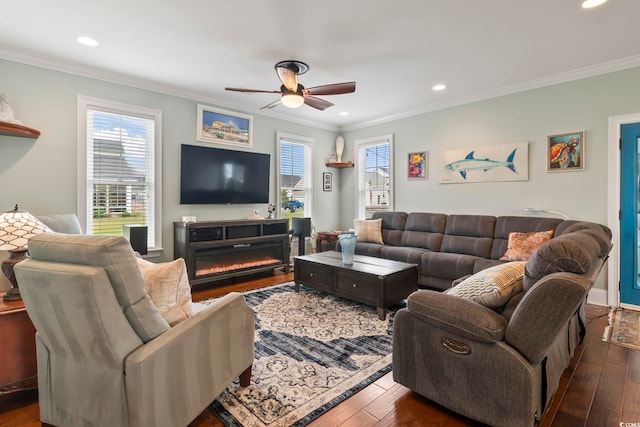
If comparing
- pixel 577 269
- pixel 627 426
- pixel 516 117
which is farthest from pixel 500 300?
pixel 516 117

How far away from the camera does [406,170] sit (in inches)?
209

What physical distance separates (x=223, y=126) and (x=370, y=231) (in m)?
2.84

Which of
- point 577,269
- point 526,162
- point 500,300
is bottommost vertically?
point 500,300

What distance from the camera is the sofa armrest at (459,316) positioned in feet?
4.83

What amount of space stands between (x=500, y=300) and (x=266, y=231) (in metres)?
3.68

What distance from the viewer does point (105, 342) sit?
1.18 meters

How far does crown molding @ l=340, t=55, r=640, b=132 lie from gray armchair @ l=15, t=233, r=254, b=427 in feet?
15.1

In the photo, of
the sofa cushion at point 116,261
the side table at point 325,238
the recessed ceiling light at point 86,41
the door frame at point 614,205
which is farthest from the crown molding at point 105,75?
the door frame at point 614,205

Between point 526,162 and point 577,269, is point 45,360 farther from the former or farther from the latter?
point 526,162

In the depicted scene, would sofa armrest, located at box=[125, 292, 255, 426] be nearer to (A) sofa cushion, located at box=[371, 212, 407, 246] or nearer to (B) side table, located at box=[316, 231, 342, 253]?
(A) sofa cushion, located at box=[371, 212, 407, 246]

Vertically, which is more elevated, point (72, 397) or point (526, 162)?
point (526, 162)

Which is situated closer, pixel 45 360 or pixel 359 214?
pixel 45 360

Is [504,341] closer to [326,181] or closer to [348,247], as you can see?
[348,247]

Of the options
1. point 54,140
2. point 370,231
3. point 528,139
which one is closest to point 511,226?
point 528,139
